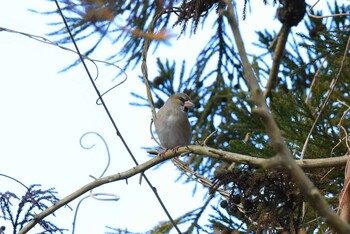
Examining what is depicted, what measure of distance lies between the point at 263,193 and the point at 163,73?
156 inches

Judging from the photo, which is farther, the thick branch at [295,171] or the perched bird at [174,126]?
the perched bird at [174,126]

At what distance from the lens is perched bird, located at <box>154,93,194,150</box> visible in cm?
575

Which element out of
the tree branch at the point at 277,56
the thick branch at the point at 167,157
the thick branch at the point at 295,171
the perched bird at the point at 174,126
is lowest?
the thick branch at the point at 295,171

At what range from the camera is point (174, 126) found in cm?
576

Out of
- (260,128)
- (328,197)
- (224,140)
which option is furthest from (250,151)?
(224,140)

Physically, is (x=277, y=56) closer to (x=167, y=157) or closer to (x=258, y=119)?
(x=258, y=119)

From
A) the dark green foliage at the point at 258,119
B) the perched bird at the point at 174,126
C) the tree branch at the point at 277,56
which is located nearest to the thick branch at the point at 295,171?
the dark green foliage at the point at 258,119

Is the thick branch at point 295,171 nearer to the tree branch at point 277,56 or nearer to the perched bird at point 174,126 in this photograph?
the perched bird at point 174,126

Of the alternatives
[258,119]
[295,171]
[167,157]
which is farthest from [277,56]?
[295,171]

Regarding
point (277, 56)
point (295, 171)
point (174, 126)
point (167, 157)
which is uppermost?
point (277, 56)

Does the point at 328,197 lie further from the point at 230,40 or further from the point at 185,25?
the point at 230,40

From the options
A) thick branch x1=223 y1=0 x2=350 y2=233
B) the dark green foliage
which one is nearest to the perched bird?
the dark green foliage

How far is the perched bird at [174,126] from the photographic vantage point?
18.9 ft

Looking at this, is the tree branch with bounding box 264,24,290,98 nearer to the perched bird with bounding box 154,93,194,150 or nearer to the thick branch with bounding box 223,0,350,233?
the perched bird with bounding box 154,93,194,150
